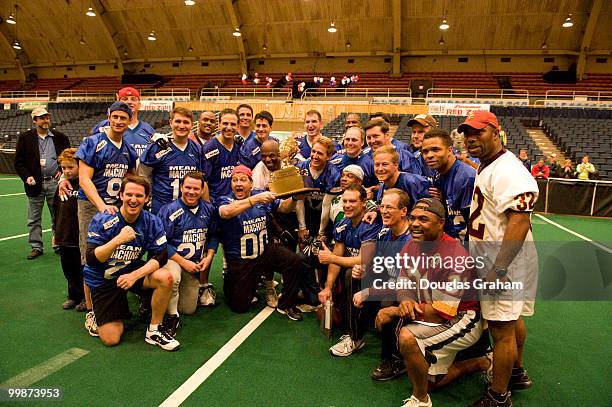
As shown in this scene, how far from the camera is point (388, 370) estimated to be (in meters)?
3.12

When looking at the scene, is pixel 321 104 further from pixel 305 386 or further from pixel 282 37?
pixel 305 386

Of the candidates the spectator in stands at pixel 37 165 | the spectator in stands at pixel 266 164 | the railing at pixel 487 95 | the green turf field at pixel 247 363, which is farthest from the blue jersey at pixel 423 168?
the railing at pixel 487 95

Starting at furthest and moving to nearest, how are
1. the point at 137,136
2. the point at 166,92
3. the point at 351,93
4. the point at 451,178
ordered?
1. the point at 166,92
2. the point at 351,93
3. the point at 137,136
4. the point at 451,178

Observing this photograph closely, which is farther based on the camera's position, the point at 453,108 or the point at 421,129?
the point at 453,108

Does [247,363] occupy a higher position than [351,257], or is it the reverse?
[351,257]

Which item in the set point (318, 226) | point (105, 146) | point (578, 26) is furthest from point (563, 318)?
point (578, 26)

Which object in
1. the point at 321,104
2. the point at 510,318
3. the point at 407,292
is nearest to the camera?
the point at 510,318

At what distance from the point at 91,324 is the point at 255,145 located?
2830mm

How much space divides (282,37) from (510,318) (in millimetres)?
27247

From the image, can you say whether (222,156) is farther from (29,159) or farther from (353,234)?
(29,159)

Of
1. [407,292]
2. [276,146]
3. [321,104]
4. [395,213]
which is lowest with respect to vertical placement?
[407,292]

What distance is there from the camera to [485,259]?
2.61m

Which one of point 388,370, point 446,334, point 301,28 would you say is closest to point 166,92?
point 301,28

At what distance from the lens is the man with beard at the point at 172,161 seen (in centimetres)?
427
